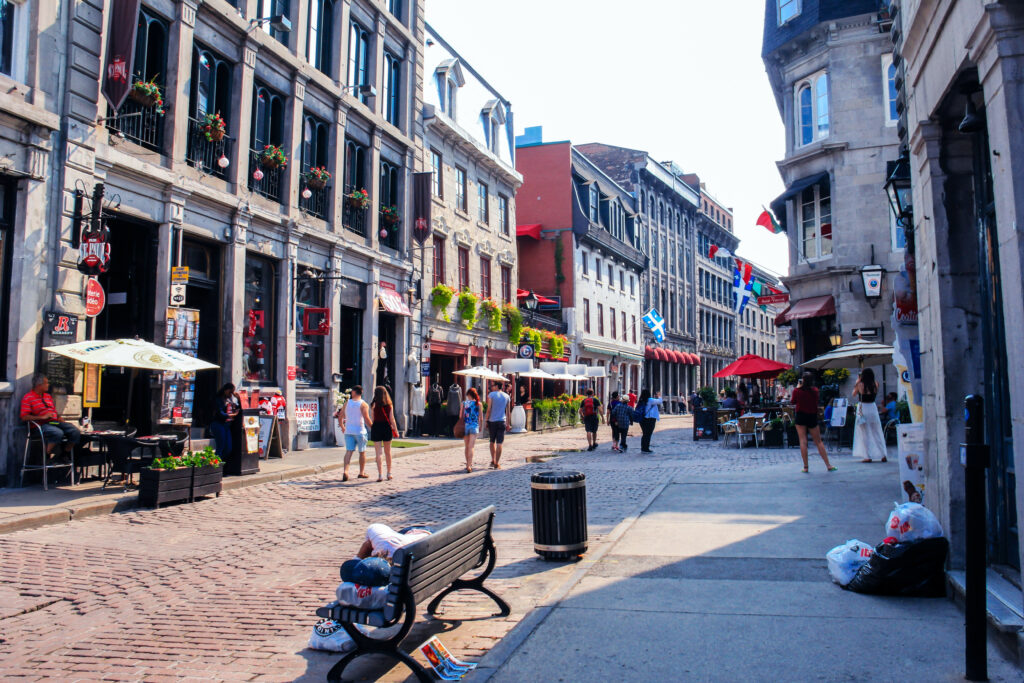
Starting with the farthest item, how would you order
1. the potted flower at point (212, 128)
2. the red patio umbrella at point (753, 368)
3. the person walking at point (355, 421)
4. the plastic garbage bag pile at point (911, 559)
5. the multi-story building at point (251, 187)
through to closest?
the red patio umbrella at point (753, 368) → the potted flower at point (212, 128) → the person walking at point (355, 421) → the multi-story building at point (251, 187) → the plastic garbage bag pile at point (911, 559)

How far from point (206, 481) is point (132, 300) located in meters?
5.23

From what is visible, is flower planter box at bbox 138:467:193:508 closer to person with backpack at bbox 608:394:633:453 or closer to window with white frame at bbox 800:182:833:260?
person with backpack at bbox 608:394:633:453

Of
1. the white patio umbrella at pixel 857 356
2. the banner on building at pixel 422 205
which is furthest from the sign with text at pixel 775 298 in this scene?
the banner on building at pixel 422 205

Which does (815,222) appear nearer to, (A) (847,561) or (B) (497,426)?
(B) (497,426)

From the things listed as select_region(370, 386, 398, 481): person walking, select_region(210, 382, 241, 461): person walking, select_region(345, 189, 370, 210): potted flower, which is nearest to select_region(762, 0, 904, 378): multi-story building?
select_region(345, 189, 370, 210): potted flower

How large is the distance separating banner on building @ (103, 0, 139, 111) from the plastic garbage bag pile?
13.1 m

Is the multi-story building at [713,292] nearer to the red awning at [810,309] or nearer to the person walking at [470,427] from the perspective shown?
the red awning at [810,309]

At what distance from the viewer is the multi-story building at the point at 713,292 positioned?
65.7m

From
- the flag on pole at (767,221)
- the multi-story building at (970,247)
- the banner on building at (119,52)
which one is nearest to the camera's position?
the multi-story building at (970,247)

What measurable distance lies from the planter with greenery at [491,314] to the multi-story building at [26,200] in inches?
751

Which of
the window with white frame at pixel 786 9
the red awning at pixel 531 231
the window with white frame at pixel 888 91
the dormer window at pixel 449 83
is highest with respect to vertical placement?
the window with white frame at pixel 786 9

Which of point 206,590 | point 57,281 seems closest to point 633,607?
point 206,590

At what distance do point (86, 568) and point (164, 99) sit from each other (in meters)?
10.9

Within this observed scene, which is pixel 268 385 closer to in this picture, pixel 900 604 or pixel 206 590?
pixel 206 590
